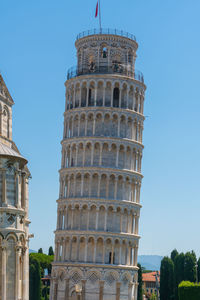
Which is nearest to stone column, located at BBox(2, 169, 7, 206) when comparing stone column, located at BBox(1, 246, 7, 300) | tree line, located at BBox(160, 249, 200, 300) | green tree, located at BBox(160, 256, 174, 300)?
stone column, located at BBox(1, 246, 7, 300)

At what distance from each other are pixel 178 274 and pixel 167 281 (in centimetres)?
477

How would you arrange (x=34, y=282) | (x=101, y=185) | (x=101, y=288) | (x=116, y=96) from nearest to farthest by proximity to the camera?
1. (x=101, y=288)
2. (x=101, y=185)
3. (x=116, y=96)
4. (x=34, y=282)

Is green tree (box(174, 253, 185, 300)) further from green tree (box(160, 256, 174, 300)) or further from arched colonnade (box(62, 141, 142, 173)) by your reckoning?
arched colonnade (box(62, 141, 142, 173))

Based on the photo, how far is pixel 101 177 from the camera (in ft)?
282

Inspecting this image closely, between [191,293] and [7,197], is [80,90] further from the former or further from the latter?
[7,197]

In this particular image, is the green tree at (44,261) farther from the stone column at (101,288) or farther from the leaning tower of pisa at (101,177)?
the stone column at (101,288)

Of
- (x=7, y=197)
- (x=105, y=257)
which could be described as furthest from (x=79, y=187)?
(x=7, y=197)

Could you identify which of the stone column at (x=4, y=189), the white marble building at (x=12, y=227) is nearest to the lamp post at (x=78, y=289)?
the white marble building at (x=12, y=227)

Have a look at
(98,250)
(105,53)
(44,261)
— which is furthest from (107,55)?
(44,261)

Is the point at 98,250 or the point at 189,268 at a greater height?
the point at 98,250

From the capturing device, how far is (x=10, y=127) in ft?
211

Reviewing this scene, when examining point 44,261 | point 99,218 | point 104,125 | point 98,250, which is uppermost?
point 104,125

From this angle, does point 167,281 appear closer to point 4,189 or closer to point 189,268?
point 189,268

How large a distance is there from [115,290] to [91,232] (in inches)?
317
